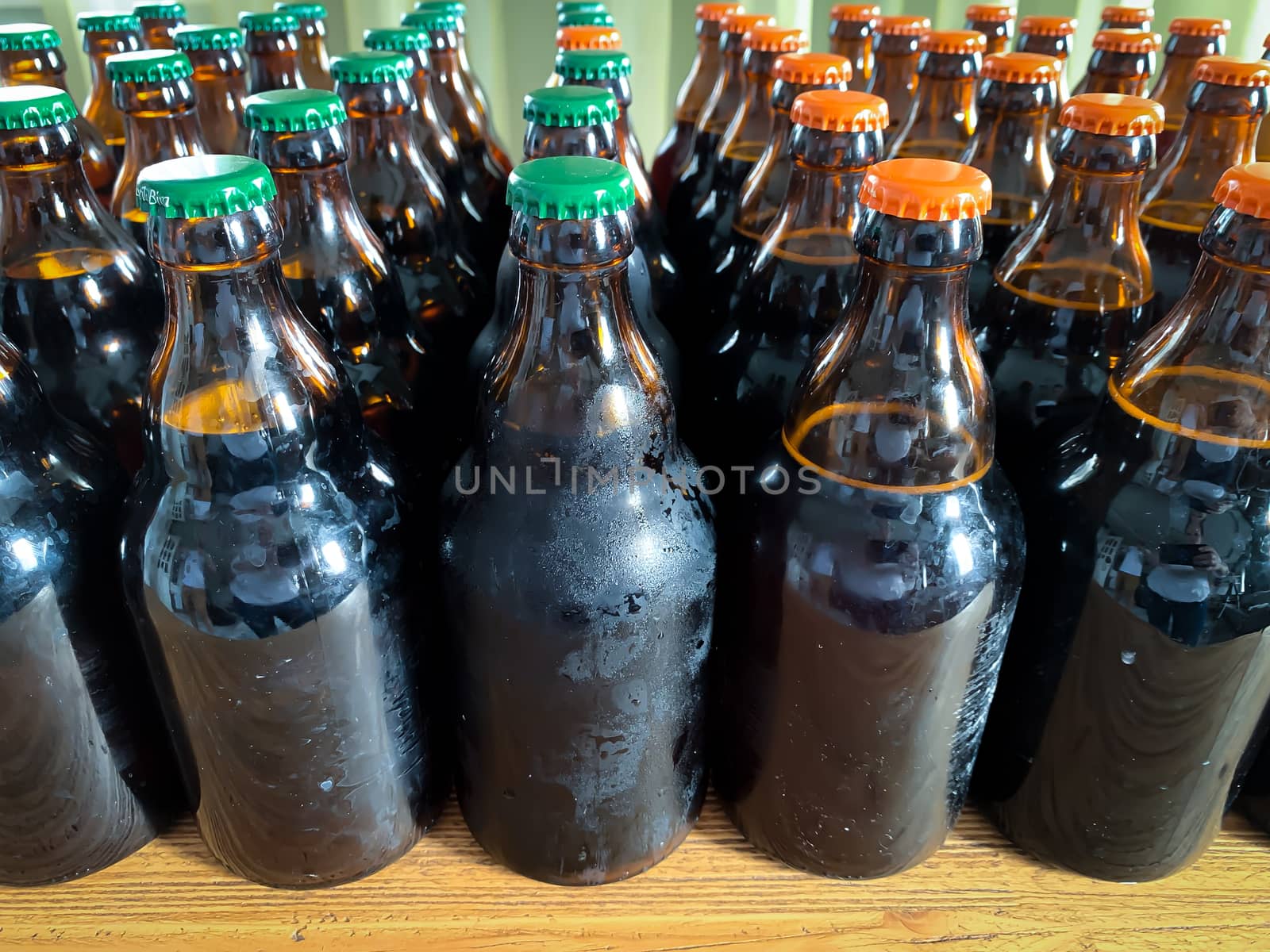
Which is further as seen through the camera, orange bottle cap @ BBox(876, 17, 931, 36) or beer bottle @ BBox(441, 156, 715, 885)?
orange bottle cap @ BBox(876, 17, 931, 36)

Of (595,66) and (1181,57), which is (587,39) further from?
(1181,57)

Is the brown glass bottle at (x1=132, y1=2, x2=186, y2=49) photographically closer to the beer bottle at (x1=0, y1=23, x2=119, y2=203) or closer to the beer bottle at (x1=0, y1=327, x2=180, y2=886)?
the beer bottle at (x1=0, y1=23, x2=119, y2=203)

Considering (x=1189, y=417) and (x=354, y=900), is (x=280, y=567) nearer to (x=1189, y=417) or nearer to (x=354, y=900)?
(x=354, y=900)

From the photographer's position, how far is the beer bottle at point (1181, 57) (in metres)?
0.80

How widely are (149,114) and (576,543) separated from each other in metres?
0.47

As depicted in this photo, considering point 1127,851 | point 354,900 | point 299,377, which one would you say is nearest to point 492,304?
point 299,377

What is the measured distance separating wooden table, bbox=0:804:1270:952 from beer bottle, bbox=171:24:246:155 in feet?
1.86

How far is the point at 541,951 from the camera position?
0.56 m

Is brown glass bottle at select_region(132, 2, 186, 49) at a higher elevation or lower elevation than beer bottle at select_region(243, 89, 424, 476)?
higher

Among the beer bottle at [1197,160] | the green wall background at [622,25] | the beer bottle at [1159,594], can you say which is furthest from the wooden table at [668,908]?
the green wall background at [622,25]

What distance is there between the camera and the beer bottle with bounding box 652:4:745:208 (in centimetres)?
98

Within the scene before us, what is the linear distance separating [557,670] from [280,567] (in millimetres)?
152

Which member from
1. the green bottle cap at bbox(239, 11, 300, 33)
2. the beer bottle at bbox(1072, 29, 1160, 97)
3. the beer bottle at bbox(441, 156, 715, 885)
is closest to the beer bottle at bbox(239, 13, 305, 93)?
the green bottle cap at bbox(239, 11, 300, 33)

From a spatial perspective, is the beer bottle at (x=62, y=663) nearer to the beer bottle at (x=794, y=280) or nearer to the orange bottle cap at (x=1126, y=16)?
the beer bottle at (x=794, y=280)
